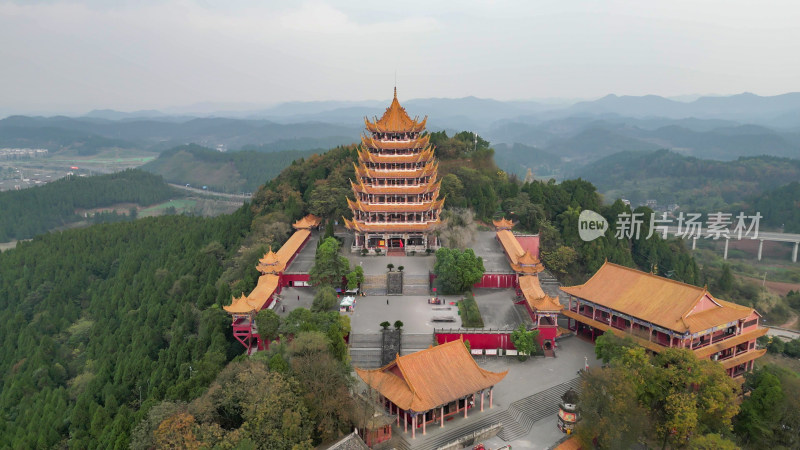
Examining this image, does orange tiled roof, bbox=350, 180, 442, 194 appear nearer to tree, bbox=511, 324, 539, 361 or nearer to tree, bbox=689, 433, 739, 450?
tree, bbox=511, 324, 539, 361

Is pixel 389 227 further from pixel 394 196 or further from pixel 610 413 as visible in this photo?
pixel 610 413

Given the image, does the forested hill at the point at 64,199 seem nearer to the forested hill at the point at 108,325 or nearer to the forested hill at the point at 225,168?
the forested hill at the point at 225,168

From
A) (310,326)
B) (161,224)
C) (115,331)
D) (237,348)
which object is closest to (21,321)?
(115,331)

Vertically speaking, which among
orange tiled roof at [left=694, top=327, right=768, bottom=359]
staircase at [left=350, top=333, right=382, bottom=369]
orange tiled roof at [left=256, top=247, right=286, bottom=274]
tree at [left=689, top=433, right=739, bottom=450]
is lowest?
staircase at [left=350, top=333, right=382, bottom=369]

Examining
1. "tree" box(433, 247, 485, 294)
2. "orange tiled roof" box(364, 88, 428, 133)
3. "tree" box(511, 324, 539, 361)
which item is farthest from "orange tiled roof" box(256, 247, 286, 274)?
"tree" box(511, 324, 539, 361)

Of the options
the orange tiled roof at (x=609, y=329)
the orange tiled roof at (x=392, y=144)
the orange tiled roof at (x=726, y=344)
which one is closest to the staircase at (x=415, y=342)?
the orange tiled roof at (x=609, y=329)

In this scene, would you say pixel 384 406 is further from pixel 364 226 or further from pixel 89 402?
pixel 364 226
